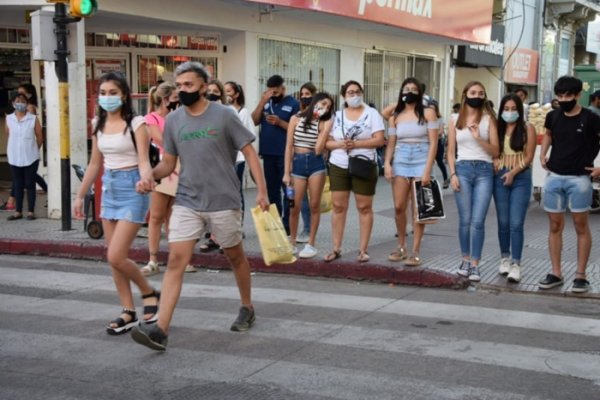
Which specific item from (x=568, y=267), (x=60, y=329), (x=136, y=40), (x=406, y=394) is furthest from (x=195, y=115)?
(x=136, y=40)

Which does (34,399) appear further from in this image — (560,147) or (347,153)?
(560,147)

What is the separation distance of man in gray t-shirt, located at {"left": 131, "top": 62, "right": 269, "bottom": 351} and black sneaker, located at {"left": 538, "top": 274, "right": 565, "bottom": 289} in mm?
3184

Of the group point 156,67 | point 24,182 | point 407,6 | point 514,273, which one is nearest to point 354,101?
point 514,273

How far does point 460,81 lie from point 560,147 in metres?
19.4

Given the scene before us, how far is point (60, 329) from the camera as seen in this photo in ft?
20.2

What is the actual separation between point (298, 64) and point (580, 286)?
1030cm

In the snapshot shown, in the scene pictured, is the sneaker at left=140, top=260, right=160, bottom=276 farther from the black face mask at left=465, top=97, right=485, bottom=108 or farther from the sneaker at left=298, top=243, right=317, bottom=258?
the black face mask at left=465, top=97, right=485, bottom=108

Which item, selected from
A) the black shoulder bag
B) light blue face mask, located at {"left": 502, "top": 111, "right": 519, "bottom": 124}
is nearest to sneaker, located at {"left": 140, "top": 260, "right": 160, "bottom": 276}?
the black shoulder bag

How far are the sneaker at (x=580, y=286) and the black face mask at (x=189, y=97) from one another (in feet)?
12.8

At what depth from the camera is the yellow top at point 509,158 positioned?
24.6 feet

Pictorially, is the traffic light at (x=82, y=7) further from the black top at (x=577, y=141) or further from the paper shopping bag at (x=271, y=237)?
the black top at (x=577, y=141)

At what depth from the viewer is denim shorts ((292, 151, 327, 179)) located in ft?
28.2

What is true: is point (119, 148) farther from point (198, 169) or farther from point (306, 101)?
point (306, 101)

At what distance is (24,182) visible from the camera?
1165 cm
